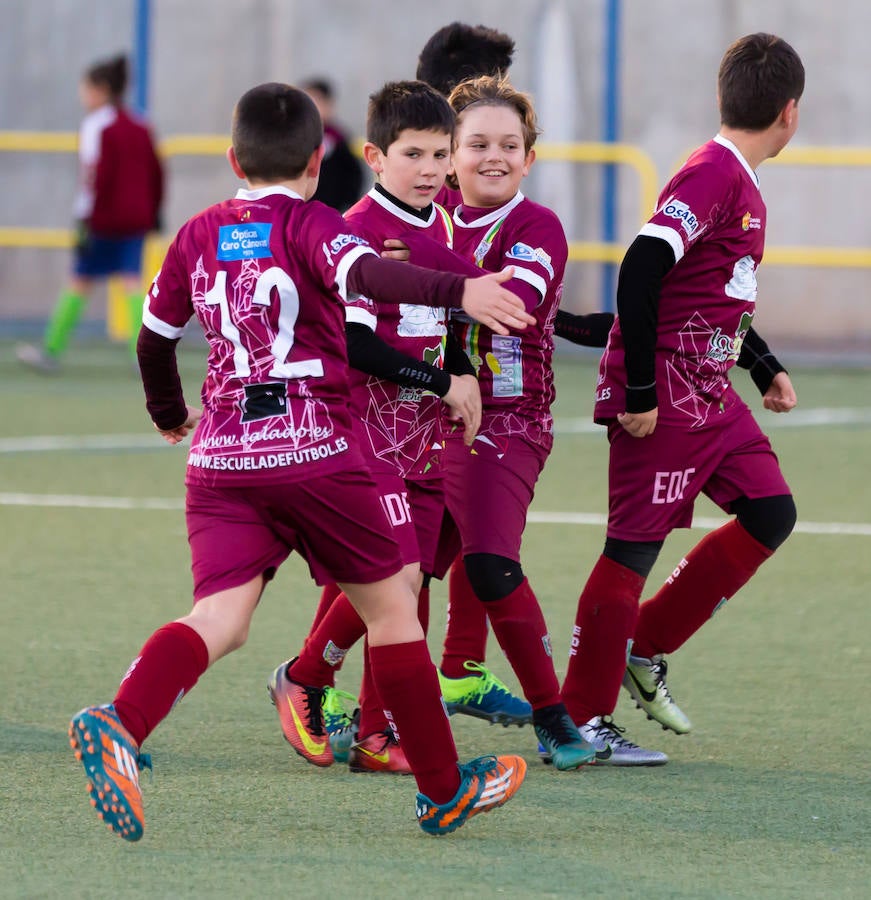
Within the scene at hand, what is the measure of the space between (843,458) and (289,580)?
410 centimetres

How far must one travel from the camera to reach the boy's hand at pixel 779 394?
5.49 metres

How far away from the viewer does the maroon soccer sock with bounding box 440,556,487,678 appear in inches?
214

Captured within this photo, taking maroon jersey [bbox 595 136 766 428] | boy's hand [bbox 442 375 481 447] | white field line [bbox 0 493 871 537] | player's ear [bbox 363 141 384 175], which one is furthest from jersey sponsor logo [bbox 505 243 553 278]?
white field line [bbox 0 493 871 537]

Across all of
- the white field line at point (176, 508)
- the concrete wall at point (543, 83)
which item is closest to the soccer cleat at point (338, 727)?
the white field line at point (176, 508)

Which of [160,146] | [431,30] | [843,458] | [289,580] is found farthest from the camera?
[431,30]

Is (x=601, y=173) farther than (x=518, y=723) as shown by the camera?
Yes

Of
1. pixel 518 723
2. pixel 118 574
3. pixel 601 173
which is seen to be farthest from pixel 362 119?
pixel 518 723

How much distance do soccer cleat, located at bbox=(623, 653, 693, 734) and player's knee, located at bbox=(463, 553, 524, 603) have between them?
515mm

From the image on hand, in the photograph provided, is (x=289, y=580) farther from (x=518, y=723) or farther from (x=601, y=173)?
(x=601, y=173)

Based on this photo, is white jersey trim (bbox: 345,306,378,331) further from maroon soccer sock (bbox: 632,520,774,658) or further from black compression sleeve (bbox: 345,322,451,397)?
maroon soccer sock (bbox: 632,520,774,658)

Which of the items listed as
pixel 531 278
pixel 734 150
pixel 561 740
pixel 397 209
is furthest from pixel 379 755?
pixel 734 150

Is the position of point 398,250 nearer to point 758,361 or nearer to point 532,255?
point 532,255

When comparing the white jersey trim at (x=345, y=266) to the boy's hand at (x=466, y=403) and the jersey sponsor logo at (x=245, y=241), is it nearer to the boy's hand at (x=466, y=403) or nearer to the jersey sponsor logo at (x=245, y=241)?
the jersey sponsor logo at (x=245, y=241)

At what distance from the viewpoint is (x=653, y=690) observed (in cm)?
527
